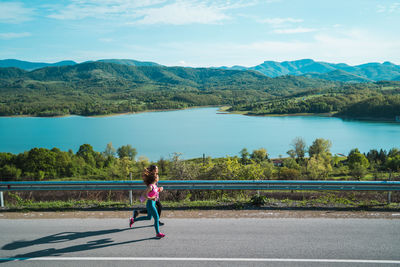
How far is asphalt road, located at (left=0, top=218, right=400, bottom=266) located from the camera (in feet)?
19.6

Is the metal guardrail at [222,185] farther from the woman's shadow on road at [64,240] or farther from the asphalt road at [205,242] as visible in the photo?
the woman's shadow on road at [64,240]

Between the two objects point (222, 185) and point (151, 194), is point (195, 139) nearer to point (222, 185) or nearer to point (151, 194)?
point (222, 185)

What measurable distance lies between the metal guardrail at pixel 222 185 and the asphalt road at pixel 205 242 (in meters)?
1.51

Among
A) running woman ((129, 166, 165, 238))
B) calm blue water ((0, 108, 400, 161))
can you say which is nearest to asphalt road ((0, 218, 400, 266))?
running woman ((129, 166, 165, 238))

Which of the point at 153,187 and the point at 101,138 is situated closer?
the point at 153,187

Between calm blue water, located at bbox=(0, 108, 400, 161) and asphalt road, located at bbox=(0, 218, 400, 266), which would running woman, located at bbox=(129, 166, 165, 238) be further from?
calm blue water, located at bbox=(0, 108, 400, 161)

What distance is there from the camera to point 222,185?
9.84 meters

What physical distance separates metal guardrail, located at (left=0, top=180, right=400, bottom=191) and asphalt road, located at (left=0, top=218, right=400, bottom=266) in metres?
1.51

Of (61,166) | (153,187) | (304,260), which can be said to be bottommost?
(61,166)

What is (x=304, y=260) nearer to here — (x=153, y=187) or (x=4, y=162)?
(x=153, y=187)

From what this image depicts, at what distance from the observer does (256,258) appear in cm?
601

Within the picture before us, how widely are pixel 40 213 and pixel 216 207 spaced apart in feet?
17.6

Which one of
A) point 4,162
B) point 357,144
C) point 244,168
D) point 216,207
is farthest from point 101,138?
point 216,207

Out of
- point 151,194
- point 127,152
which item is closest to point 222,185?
point 151,194
